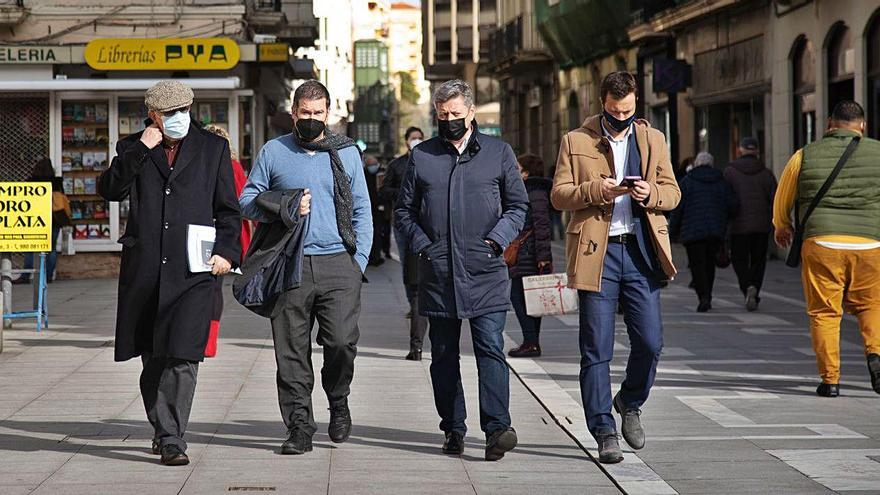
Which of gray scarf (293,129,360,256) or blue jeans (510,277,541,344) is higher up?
gray scarf (293,129,360,256)

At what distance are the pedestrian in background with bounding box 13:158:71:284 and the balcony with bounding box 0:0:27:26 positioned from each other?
342 centimetres

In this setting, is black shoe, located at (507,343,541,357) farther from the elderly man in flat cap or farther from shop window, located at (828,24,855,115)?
shop window, located at (828,24,855,115)

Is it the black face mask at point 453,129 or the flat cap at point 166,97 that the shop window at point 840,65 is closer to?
the black face mask at point 453,129

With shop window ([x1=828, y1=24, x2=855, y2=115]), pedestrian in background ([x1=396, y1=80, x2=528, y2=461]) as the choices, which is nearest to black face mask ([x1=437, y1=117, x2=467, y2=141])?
pedestrian in background ([x1=396, y1=80, x2=528, y2=461])

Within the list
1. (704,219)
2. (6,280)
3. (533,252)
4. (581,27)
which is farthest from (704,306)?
(581,27)

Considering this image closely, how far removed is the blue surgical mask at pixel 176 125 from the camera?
7711mm

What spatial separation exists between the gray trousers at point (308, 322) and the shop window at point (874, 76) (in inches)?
594

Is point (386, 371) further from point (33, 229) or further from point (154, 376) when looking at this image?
point (33, 229)

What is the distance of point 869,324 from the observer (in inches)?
406

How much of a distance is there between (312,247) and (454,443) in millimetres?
1187

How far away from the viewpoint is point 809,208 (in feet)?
33.7

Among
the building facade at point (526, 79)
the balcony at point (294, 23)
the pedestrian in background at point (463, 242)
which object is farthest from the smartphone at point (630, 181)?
the building facade at point (526, 79)

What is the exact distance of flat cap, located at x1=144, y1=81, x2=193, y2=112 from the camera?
25.1 ft

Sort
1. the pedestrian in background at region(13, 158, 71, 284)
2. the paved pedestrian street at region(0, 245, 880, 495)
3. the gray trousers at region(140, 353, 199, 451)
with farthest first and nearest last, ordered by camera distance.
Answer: the pedestrian in background at region(13, 158, 71, 284) < the gray trousers at region(140, 353, 199, 451) < the paved pedestrian street at region(0, 245, 880, 495)
